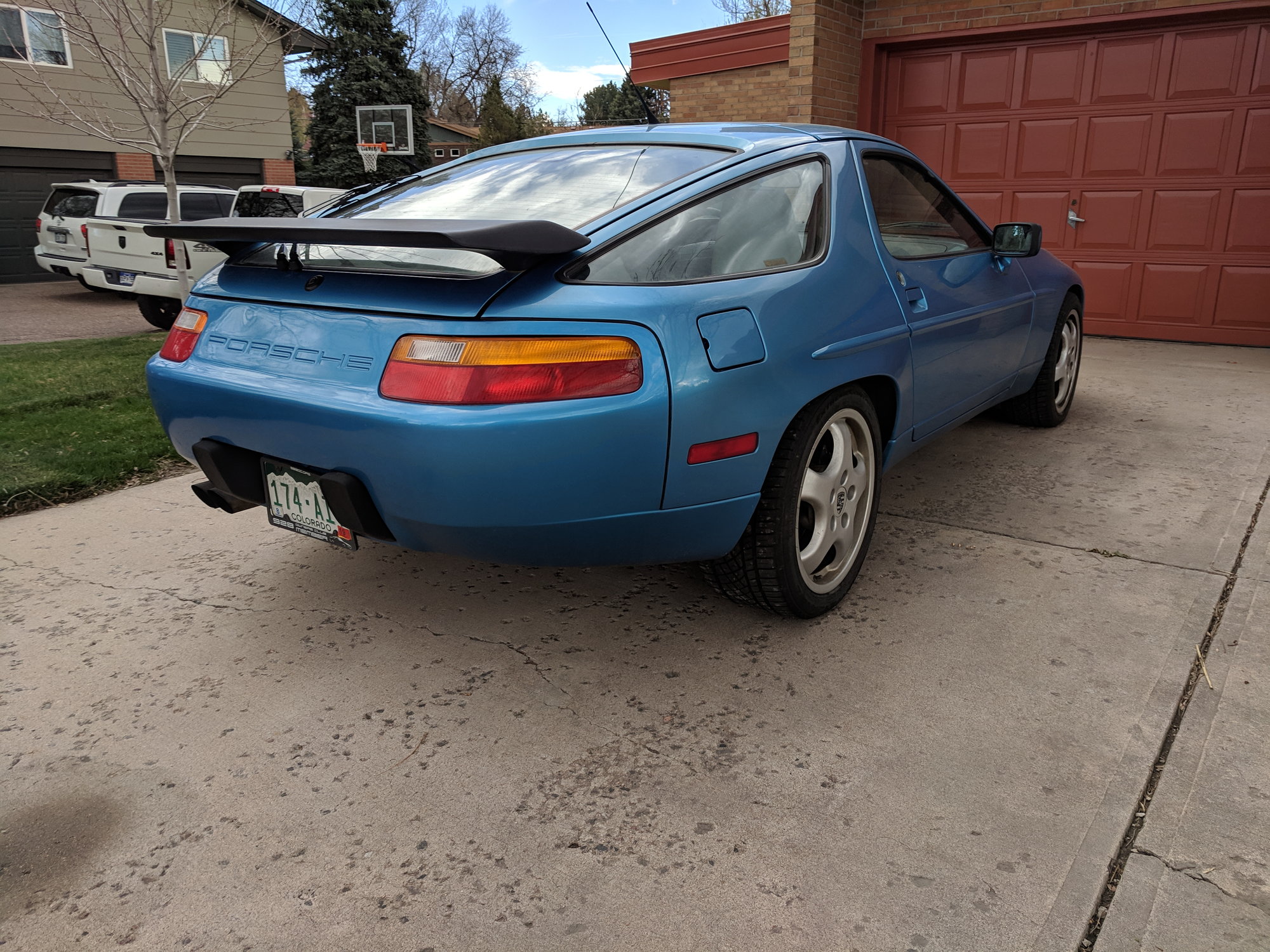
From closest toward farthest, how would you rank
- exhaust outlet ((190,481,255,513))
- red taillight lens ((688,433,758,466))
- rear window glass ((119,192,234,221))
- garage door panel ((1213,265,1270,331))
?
red taillight lens ((688,433,758,466))
exhaust outlet ((190,481,255,513))
garage door panel ((1213,265,1270,331))
rear window glass ((119,192,234,221))

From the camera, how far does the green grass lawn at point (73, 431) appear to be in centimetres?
452

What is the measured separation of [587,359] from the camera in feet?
7.38

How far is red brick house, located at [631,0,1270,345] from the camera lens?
25.6 ft

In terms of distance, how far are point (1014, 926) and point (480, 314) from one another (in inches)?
67.0

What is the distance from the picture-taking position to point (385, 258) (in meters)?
2.61

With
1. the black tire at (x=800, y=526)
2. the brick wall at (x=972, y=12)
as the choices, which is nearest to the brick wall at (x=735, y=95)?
the brick wall at (x=972, y=12)

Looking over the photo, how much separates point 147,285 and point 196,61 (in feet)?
10.1

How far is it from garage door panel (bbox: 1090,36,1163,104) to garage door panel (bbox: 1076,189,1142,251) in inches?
30.3

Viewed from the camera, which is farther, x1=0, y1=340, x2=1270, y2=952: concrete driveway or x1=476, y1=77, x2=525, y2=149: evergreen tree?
x1=476, y1=77, x2=525, y2=149: evergreen tree

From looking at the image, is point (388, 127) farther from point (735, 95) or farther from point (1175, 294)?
point (1175, 294)

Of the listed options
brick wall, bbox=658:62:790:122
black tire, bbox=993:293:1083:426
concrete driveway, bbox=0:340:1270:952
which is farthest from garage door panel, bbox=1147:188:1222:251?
concrete driveway, bbox=0:340:1270:952

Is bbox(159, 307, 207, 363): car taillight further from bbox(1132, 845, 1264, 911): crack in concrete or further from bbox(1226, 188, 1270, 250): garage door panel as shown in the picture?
→ bbox(1226, 188, 1270, 250): garage door panel

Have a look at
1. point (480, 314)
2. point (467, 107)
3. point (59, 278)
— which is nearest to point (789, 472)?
point (480, 314)

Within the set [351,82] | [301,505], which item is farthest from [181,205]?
[351,82]
